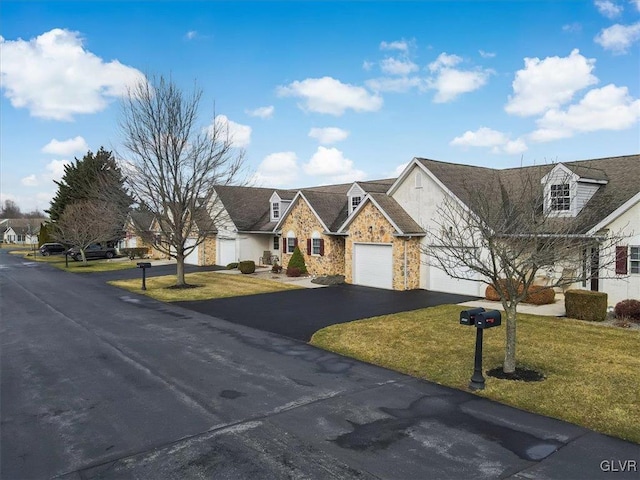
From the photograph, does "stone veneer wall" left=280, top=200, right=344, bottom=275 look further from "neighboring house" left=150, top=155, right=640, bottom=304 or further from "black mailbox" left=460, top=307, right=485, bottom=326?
"black mailbox" left=460, top=307, right=485, bottom=326

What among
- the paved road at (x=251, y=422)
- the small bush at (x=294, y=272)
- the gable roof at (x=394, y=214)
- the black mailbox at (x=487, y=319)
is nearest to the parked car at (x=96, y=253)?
the small bush at (x=294, y=272)

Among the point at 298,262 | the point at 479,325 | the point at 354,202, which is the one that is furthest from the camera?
the point at 298,262

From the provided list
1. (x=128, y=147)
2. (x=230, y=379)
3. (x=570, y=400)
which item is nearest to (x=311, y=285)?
(x=128, y=147)

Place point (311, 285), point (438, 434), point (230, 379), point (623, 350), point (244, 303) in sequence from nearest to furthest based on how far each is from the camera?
point (438, 434)
point (230, 379)
point (623, 350)
point (244, 303)
point (311, 285)

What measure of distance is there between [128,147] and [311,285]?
1221cm

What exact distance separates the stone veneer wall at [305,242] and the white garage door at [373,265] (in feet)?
8.75

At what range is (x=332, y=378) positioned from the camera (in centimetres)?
951

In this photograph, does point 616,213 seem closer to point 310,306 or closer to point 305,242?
point 310,306

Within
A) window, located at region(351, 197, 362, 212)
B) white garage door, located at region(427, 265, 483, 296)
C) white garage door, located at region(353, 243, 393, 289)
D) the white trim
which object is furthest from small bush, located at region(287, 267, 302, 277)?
the white trim

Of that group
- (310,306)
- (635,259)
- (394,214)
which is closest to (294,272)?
(394,214)

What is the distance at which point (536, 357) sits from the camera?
35.4 feet

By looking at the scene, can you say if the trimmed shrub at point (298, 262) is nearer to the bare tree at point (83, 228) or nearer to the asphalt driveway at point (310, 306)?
the asphalt driveway at point (310, 306)

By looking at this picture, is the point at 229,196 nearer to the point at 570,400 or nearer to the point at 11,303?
the point at 11,303

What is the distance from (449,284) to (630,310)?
8.58m
